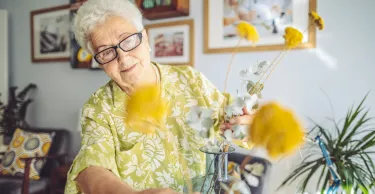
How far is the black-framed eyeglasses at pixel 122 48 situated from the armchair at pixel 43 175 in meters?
2.19

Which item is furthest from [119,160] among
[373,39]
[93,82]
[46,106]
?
[46,106]

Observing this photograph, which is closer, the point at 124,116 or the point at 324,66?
the point at 124,116

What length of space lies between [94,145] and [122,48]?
0.98 ft

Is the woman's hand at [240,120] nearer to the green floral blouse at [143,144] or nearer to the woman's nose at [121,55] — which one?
the green floral blouse at [143,144]

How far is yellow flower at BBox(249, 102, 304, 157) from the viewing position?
42cm

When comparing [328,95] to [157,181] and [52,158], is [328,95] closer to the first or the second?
[157,181]

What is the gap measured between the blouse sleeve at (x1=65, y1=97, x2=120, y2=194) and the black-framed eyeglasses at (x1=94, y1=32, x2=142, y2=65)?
150mm

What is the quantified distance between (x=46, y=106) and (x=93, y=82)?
3.11 ft

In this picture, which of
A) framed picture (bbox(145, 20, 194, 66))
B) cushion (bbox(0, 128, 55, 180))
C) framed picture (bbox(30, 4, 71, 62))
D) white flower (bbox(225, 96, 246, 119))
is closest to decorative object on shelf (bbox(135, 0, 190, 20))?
framed picture (bbox(145, 20, 194, 66))

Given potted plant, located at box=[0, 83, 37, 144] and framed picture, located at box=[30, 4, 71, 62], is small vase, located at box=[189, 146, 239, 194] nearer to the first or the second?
framed picture, located at box=[30, 4, 71, 62]

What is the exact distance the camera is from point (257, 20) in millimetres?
2250

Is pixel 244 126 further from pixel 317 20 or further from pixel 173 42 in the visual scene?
pixel 173 42

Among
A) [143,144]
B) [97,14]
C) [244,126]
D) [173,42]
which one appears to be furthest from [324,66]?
[244,126]

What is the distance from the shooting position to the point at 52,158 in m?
3.15
